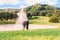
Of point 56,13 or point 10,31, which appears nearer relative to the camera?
point 10,31

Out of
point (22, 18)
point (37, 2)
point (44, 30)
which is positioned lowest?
point (44, 30)

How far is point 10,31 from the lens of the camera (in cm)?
629

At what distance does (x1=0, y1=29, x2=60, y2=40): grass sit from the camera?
575 cm

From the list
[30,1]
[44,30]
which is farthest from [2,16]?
[44,30]

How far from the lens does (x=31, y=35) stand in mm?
5922

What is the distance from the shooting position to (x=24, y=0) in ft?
21.3

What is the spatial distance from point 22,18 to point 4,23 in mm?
Answer: 660

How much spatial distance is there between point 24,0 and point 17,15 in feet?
1.93

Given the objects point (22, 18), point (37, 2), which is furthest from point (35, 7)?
point (22, 18)

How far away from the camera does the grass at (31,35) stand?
5.75m

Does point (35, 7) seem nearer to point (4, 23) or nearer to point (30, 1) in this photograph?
point (30, 1)

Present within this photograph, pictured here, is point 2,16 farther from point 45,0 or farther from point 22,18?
point 45,0

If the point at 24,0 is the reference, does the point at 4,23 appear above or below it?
below

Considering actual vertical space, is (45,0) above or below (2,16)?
above
